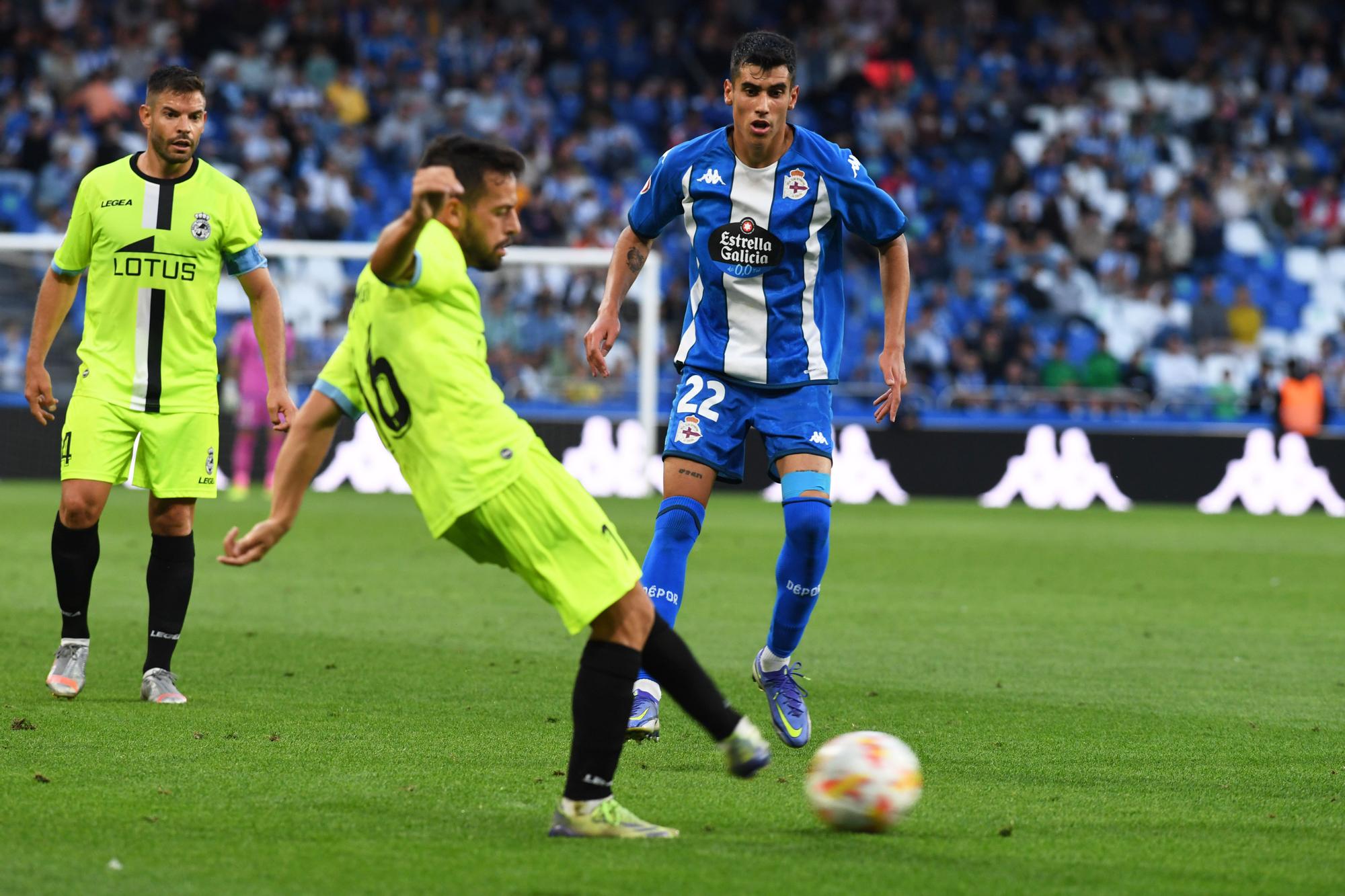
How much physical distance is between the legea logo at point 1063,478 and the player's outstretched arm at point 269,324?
14728 millimetres

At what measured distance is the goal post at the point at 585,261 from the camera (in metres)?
20.4

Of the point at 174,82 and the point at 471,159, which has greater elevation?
the point at 174,82

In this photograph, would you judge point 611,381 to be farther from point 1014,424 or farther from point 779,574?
point 779,574

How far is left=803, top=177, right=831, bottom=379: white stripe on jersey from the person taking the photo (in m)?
6.05

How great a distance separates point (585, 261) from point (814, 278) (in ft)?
50.5

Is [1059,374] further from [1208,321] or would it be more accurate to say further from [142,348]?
[142,348]

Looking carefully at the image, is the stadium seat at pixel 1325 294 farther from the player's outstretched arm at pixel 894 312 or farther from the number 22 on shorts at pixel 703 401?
the number 22 on shorts at pixel 703 401

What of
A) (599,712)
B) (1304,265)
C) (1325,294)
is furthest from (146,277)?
(1304,265)

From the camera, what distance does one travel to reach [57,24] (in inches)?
1027

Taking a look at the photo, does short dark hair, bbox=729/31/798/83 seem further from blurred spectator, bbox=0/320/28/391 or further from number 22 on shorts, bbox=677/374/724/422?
blurred spectator, bbox=0/320/28/391

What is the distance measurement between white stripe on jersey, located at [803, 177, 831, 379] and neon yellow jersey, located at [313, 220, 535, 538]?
2098 millimetres

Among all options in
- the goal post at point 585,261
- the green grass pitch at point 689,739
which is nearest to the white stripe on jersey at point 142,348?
the green grass pitch at point 689,739

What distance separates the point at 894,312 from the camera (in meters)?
6.18

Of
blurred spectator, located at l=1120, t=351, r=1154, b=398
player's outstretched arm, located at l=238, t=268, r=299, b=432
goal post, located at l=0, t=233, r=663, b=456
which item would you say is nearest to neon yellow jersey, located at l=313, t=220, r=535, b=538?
player's outstretched arm, located at l=238, t=268, r=299, b=432
